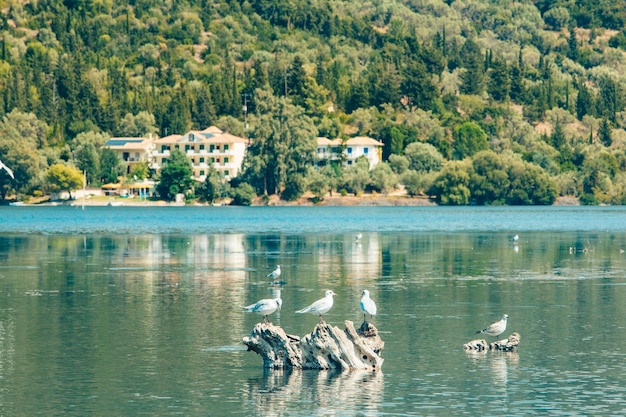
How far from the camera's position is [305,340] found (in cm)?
2944

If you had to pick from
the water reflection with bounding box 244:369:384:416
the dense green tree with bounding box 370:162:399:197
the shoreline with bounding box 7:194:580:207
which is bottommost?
the water reflection with bounding box 244:369:384:416

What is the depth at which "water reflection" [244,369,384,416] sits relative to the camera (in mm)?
26031

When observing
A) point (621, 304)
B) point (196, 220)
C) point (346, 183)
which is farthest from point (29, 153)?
point (621, 304)

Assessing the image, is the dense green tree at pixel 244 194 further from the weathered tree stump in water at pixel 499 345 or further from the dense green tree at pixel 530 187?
the weathered tree stump in water at pixel 499 345

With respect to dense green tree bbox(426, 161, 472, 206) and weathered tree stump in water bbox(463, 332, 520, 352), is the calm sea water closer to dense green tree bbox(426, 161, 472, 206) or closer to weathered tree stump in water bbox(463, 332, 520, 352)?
weathered tree stump in water bbox(463, 332, 520, 352)

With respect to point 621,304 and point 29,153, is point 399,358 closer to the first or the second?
point 621,304

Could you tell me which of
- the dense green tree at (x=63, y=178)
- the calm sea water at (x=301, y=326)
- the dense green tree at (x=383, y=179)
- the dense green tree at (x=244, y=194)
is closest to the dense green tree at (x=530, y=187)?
the dense green tree at (x=383, y=179)

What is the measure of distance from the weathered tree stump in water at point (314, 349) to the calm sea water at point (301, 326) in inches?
15.7

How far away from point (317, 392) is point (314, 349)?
195 cm

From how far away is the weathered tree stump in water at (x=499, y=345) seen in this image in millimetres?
32969

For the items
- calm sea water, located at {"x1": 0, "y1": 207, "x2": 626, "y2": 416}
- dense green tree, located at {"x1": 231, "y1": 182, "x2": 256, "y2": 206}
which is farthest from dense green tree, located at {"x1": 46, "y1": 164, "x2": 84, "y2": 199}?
calm sea water, located at {"x1": 0, "y1": 207, "x2": 626, "y2": 416}

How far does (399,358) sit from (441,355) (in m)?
1.28

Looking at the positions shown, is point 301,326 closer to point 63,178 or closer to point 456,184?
point 456,184

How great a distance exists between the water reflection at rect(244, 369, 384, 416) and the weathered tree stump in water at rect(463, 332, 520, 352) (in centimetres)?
443
